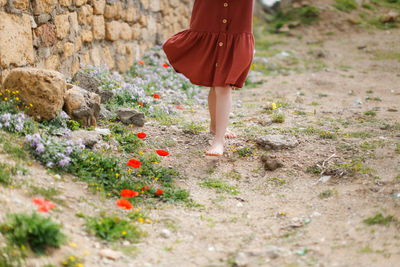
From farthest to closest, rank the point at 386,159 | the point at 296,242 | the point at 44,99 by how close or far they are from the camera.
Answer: the point at 386,159 → the point at 44,99 → the point at 296,242

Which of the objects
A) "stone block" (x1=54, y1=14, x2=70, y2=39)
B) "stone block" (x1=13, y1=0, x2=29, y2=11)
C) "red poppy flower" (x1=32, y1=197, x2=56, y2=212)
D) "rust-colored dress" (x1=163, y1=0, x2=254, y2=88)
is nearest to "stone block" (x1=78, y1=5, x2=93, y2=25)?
"stone block" (x1=54, y1=14, x2=70, y2=39)

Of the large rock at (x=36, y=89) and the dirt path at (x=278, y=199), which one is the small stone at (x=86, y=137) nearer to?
the large rock at (x=36, y=89)

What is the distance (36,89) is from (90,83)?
1.00 m

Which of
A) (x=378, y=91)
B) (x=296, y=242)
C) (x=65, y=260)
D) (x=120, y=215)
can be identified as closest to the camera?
(x=65, y=260)

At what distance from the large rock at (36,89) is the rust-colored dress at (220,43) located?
1089 millimetres

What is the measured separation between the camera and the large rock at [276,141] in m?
3.30

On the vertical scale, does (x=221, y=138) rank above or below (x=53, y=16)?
below

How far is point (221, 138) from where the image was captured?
3152mm

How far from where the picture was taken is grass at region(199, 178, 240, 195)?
9.06 feet

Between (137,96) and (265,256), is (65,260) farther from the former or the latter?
(137,96)

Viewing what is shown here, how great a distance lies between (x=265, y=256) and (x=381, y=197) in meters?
0.97

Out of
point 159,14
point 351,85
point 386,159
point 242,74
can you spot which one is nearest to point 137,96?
point 242,74

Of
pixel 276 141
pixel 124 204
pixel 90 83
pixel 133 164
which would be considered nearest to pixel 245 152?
pixel 276 141

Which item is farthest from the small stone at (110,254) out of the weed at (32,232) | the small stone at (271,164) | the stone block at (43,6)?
the stone block at (43,6)
